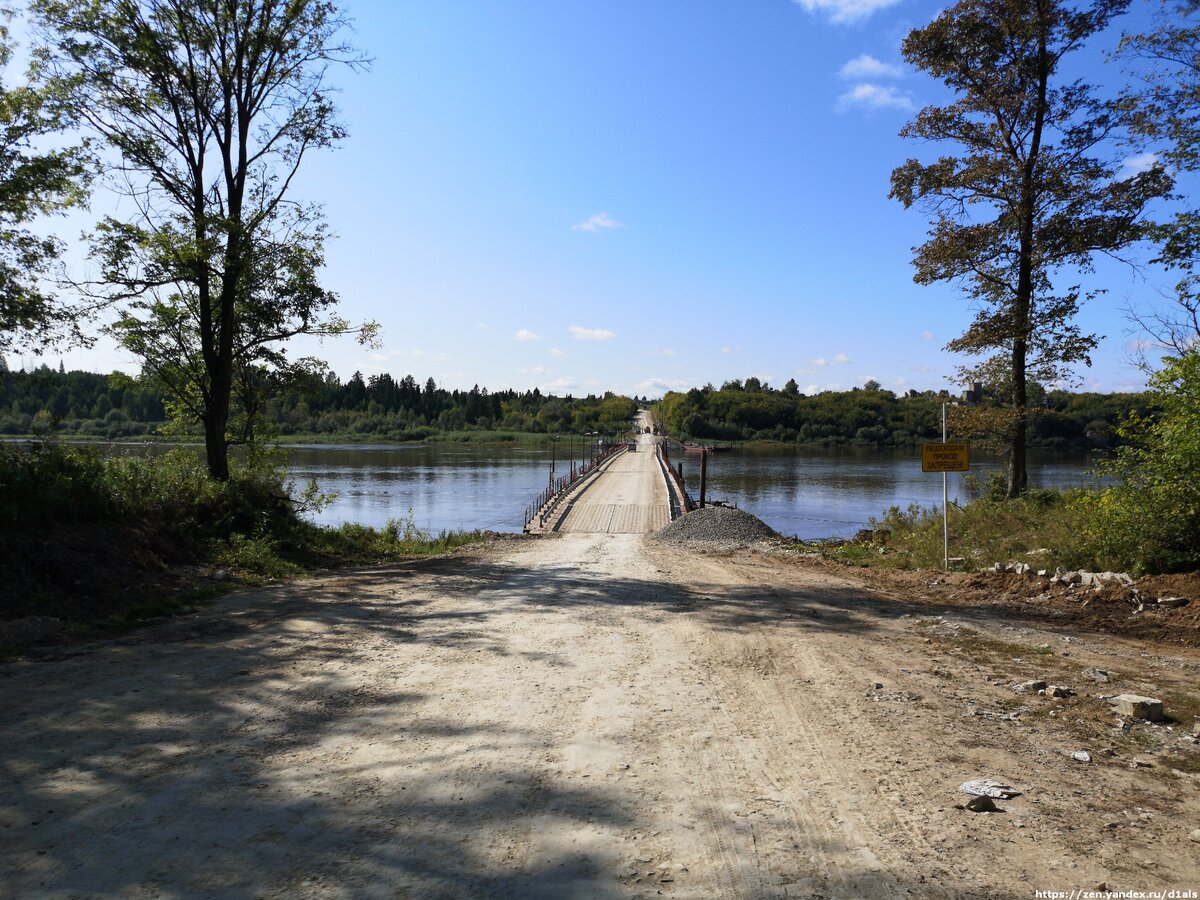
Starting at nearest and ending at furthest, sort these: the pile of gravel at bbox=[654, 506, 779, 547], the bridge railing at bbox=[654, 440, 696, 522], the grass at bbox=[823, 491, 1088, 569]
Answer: the grass at bbox=[823, 491, 1088, 569], the pile of gravel at bbox=[654, 506, 779, 547], the bridge railing at bbox=[654, 440, 696, 522]

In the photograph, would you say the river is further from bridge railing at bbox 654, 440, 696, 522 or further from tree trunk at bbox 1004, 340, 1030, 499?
tree trunk at bbox 1004, 340, 1030, 499

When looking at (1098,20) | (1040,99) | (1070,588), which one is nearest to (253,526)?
(1070,588)

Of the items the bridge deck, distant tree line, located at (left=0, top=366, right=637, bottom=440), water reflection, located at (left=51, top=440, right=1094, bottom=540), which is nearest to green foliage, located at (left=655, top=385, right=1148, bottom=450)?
distant tree line, located at (left=0, top=366, right=637, bottom=440)

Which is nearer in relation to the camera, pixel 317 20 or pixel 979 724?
pixel 979 724

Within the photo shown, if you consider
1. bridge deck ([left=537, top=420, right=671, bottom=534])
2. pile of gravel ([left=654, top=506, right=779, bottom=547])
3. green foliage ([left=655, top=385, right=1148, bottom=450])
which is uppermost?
green foliage ([left=655, top=385, right=1148, bottom=450])

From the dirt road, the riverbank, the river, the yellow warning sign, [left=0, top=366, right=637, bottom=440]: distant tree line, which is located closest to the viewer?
the dirt road

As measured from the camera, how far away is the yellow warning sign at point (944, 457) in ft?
41.8

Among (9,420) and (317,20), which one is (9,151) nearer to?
(317,20)

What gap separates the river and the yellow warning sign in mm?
12477

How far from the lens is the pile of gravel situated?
20.4 meters

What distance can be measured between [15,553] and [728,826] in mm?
8889

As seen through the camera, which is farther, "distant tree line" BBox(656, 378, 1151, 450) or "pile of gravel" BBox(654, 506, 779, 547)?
"distant tree line" BBox(656, 378, 1151, 450)

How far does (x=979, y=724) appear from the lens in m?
4.91

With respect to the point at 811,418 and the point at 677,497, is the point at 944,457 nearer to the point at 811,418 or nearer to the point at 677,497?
the point at 677,497
